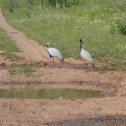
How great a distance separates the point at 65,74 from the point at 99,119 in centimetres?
672

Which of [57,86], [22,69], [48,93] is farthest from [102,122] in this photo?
[22,69]

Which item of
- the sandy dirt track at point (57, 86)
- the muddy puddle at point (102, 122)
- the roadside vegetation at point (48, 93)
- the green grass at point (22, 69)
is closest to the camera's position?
the muddy puddle at point (102, 122)

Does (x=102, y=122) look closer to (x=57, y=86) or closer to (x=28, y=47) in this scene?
(x=57, y=86)

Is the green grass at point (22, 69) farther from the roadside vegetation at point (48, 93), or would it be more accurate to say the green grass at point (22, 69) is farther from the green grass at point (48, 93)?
the green grass at point (48, 93)

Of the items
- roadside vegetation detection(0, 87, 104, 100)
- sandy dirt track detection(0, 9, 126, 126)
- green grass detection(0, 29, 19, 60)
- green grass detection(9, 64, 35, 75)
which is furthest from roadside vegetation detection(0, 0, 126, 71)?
roadside vegetation detection(0, 87, 104, 100)

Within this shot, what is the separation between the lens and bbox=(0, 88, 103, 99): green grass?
15.9m

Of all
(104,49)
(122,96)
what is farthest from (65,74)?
(104,49)

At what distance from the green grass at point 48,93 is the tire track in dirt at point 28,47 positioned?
17.2 feet

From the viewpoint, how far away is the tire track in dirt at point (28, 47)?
75.8ft

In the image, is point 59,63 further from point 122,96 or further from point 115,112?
point 115,112

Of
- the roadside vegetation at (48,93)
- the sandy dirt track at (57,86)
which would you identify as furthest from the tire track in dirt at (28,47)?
the roadside vegetation at (48,93)

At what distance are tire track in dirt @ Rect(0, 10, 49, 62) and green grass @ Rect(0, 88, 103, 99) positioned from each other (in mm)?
5250

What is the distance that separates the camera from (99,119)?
1248 centimetres

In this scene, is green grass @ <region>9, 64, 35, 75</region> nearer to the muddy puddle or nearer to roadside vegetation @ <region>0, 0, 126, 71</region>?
roadside vegetation @ <region>0, 0, 126, 71</region>
